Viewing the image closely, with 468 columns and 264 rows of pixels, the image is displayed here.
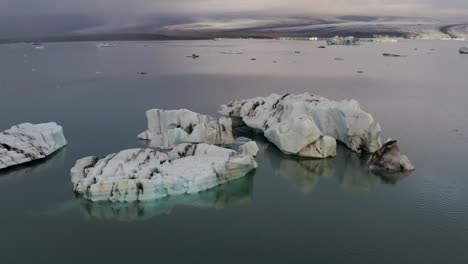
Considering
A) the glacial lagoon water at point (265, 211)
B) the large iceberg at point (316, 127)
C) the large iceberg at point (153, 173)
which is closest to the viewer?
the glacial lagoon water at point (265, 211)

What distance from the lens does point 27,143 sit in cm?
1288

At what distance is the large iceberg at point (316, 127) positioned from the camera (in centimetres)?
1343

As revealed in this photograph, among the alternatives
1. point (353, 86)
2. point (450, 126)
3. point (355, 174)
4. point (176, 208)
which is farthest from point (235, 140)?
point (353, 86)

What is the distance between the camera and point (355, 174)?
1234cm

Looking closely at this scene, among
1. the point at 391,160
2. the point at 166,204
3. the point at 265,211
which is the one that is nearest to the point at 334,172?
the point at 391,160

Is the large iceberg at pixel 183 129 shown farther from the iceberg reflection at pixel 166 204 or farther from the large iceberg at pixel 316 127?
the iceberg reflection at pixel 166 204

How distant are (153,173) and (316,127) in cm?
521

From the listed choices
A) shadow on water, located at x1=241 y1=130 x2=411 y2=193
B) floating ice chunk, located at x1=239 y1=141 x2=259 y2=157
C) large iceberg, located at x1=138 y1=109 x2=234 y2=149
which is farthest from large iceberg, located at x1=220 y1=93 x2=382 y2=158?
large iceberg, located at x1=138 y1=109 x2=234 y2=149

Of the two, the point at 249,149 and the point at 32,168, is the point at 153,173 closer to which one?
the point at 249,149

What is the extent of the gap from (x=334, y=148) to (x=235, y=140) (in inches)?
124

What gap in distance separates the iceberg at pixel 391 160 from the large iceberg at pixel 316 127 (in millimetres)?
1058

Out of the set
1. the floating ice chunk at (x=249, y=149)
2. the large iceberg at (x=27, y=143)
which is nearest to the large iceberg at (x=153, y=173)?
the floating ice chunk at (x=249, y=149)

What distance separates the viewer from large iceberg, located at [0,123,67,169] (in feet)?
40.5

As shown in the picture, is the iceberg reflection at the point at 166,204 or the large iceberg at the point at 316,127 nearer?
the iceberg reflection at the point at 166,204
